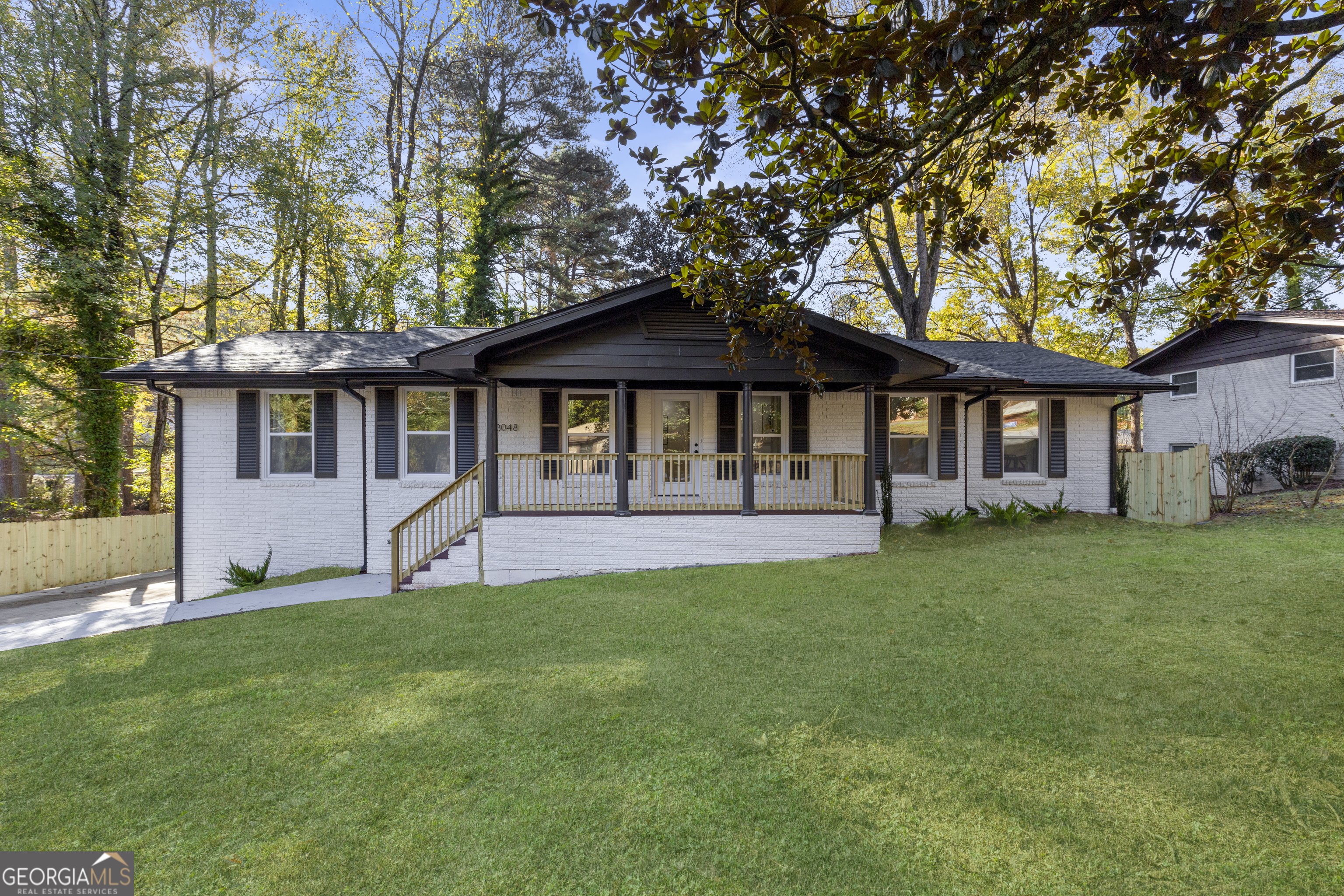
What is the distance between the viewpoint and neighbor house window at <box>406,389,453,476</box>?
394 inches

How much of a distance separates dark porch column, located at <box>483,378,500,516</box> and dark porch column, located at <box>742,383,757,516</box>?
12.2ft

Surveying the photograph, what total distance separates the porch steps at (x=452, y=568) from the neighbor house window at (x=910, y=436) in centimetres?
790

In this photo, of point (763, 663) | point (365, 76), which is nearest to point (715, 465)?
point (763, 663)

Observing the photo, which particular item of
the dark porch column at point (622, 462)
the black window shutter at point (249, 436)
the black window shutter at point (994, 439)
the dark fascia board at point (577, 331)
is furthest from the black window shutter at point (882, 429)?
the black window shutter at point (249, 436)

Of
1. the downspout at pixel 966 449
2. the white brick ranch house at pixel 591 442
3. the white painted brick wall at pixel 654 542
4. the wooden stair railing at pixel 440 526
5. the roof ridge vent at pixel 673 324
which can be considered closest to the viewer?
the wooden stair railing at pixel 440 526

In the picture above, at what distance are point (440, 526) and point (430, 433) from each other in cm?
198

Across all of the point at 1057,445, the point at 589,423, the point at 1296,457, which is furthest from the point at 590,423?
the point at 1296,457

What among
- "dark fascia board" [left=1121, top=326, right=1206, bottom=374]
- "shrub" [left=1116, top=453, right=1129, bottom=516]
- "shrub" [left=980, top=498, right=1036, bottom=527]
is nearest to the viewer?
"shrub" [left=980, top=498, right=1036, bottom=527]

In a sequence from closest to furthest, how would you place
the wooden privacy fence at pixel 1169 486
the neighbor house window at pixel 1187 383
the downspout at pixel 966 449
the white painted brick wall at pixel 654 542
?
the white painted brick wall at pixel 654 542 < the wooden privacy fence at pixel 1169 486 < the downspout at pixel 966 449 < the neighbor house window at pixel 1187 383

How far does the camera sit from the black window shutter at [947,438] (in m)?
11.1

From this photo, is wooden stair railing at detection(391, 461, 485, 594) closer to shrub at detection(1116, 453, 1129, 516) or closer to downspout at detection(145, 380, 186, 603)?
downspout at detection(145, 380, 186, 603)

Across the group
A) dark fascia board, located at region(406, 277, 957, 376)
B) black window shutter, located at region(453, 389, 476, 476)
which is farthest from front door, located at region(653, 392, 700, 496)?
black window shutter, located at region(453, 389, 476, 476)

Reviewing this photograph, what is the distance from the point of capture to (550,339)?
8719mm

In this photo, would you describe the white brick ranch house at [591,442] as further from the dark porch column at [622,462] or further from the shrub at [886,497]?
the shrub at [886,497]
